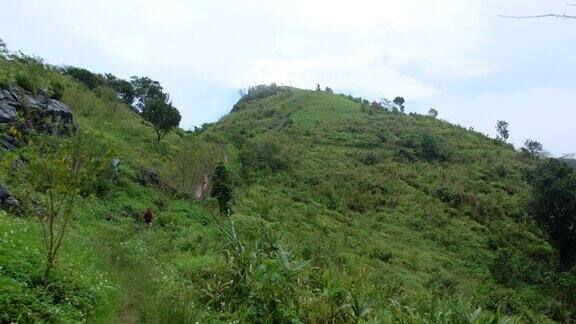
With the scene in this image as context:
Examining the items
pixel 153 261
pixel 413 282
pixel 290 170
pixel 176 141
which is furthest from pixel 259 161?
pixel 153 261

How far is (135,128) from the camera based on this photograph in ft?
106

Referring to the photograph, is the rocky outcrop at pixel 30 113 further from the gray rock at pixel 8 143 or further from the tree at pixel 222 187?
the tree at pixel 222 187

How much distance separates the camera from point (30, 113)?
49.5 feet

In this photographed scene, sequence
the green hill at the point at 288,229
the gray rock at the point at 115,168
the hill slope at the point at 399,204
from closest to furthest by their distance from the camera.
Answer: the green hill at the point at 288,229 → the gray rock at the point at 115,168 → the hill slope at the point at 399,204

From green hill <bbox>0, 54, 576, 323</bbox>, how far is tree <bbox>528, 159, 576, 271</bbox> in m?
1.16

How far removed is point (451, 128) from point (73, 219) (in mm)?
54112

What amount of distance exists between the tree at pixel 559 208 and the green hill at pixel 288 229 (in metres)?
1.16

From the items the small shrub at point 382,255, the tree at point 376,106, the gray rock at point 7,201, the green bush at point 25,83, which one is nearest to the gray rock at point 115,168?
the green bush at point 25,83

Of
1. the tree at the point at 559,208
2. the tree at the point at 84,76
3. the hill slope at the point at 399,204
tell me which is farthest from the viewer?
the tree at the point at 84,76

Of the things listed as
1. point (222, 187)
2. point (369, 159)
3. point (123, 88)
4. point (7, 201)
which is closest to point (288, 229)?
point (222, 187)

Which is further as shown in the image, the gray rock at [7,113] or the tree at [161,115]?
the tree at [161,115]

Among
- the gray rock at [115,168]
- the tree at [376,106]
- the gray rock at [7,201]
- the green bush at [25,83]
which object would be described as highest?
the tree at [376,106]

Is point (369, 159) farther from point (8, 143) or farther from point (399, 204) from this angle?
point (8, 143)

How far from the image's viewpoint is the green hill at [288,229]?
25.7 feet
